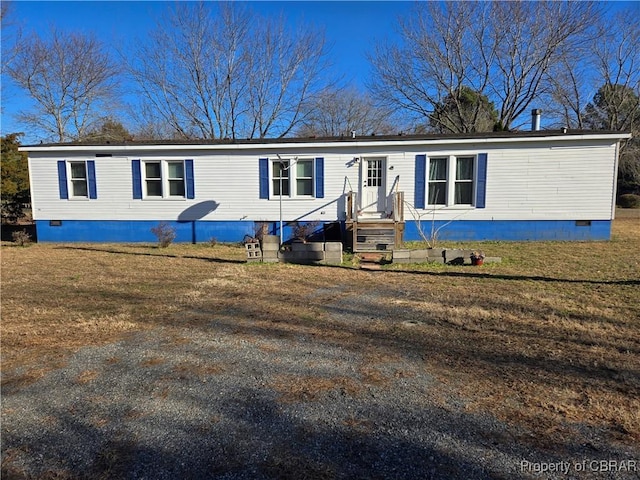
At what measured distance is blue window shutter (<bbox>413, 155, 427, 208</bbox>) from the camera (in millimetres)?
11094

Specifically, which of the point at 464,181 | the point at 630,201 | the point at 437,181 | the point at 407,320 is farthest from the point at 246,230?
the point at 630,201

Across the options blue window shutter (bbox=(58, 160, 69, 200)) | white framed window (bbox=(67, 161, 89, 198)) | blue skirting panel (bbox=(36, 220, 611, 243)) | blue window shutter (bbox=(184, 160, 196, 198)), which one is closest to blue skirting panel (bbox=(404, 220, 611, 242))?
blue skirting panel (bbox=(36, 220, 611, 243))

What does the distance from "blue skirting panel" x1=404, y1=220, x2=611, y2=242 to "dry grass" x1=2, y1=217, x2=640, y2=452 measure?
291 centimetres

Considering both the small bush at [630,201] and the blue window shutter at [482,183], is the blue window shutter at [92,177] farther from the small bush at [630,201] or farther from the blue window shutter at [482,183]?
the small bush at [630,201]

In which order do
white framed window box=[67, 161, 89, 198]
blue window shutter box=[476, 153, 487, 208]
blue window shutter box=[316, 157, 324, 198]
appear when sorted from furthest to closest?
white framed window box=[67, 161, 89, 198] → blue window shutter box=[316, 157, 324, 198] → blue window shutter box=[476, 153, 487, 208]

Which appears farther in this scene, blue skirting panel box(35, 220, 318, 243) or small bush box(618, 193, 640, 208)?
small bush box(618, 193, 640, 208)

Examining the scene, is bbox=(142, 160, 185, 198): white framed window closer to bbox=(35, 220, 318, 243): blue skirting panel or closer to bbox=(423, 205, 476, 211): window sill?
bbox=(35, 220, 318, 243): blue skirting panel

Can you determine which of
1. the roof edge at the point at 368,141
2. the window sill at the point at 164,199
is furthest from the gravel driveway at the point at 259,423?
the window sill at the point at 164,199

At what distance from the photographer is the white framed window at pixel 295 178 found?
11.5 m

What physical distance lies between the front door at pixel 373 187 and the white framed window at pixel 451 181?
1.32 metres

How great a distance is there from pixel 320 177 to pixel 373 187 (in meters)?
1.60

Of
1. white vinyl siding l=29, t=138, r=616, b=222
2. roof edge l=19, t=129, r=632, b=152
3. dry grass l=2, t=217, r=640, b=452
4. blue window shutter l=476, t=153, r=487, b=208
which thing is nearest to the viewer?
dry grass l=2, t=217, r=640, b=452

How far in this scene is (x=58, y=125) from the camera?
23656 millimetres

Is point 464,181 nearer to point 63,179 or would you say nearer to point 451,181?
point 451,181
